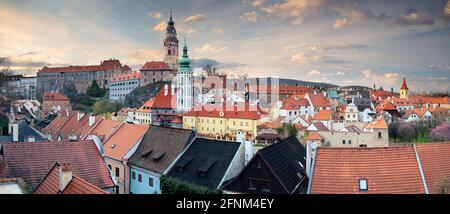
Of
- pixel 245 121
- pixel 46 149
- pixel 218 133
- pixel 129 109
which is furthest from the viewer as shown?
pixel 245 121

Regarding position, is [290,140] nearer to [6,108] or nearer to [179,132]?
[179,132]

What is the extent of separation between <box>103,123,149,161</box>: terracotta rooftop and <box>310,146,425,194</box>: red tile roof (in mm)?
4933

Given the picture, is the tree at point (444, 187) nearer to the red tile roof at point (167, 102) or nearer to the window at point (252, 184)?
the window at point (252, 184)

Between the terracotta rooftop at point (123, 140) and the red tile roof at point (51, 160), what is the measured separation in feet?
7.03


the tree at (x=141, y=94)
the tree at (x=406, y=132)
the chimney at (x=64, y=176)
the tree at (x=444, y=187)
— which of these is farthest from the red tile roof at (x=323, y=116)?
the chimney at (x=64, y=176)

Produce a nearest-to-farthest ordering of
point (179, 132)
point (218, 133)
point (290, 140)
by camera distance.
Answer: point (290, 140)
point (179, 132)
point (218, 133)

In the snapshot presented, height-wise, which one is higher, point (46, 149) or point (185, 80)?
point (185, 80)

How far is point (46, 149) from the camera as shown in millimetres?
5043

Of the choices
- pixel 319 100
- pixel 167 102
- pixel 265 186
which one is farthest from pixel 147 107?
pixel 319 100

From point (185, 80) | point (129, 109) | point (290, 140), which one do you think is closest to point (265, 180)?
point (290, 140)

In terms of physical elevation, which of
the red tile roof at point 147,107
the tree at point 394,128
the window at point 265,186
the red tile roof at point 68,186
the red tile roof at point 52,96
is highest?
the red tile roof at point 52,96

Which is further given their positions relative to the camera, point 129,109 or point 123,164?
point 129,109

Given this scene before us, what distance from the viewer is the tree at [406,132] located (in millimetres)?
10205
